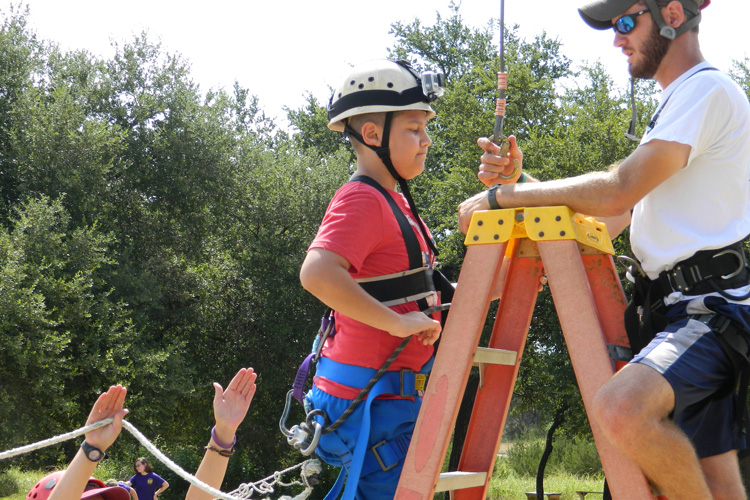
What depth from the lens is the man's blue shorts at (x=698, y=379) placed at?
2.55 metres

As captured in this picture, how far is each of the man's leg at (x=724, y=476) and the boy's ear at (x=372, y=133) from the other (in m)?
1.81

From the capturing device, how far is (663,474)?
96.3 inches

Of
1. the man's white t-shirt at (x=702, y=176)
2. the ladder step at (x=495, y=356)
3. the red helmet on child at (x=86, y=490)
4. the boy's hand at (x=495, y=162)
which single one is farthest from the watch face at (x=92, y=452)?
the man's white t-shirt at (x=702, y=176)

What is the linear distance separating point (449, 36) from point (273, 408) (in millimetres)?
15308

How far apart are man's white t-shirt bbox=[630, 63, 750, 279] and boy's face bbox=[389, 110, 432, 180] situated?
1.00 meters

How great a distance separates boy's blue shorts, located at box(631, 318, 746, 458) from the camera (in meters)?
2.55

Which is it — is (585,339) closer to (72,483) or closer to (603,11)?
(603,11)

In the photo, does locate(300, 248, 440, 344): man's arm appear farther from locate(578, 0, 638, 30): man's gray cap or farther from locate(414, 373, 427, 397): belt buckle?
locate(578, 0, 638, 30): man's gray cap

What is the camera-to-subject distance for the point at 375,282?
3160 millimetres

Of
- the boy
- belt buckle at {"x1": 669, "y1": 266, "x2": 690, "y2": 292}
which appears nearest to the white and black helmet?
the boy

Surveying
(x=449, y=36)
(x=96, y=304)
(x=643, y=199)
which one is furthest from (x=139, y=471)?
(x=449, y=36)

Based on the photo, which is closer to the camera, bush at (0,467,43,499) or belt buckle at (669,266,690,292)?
belt buckle at (669,266,690,292)

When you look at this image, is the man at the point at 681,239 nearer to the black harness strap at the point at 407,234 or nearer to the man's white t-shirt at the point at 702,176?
the man's white t-shirt at the point at 702,176

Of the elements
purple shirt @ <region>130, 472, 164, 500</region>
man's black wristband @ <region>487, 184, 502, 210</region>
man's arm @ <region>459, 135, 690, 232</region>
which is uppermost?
man's arm @ <region>459, 135, 690, 232</region>
